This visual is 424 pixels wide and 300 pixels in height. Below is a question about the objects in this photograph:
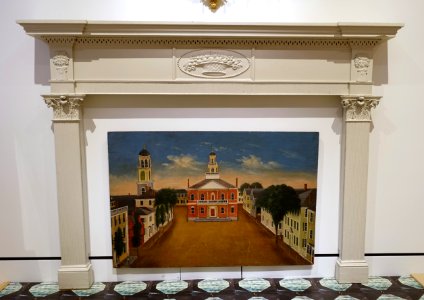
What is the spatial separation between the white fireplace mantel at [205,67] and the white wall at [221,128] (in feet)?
0.76


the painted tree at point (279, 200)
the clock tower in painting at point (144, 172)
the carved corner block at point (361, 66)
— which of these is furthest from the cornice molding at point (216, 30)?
the painted tree at point (279, 200)

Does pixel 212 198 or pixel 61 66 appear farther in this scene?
pixel 212 198

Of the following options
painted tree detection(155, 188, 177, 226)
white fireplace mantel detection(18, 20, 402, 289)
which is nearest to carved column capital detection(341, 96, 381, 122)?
white fireplace mantel detection(18, 20, 402, 289)

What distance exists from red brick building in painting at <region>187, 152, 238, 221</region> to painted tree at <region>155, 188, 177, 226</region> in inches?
7.1

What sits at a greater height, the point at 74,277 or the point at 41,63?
the point at 41,63

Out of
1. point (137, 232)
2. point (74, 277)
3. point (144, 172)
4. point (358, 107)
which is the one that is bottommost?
point (74, 277)

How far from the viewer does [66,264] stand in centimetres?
403

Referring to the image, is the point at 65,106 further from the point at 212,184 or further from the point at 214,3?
the point at 214,3

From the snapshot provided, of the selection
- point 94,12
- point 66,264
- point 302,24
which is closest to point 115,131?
point 94,12

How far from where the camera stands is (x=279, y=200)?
13.5ft

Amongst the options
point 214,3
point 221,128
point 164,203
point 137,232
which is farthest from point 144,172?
point 214,3

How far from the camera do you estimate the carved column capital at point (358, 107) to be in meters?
3.80

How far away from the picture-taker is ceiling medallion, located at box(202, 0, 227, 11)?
3795 mm

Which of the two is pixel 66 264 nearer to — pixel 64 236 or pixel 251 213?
pixel 64 236
